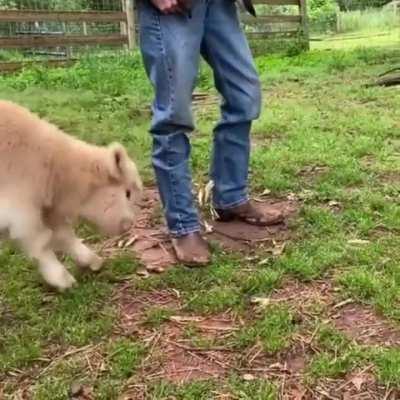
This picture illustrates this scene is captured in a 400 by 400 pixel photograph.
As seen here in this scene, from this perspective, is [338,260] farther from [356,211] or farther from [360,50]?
[360,50]

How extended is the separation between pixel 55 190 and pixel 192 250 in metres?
0.64

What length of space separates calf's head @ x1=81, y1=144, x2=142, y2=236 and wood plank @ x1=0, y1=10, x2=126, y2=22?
25.3ft

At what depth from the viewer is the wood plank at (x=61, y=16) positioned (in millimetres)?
10219

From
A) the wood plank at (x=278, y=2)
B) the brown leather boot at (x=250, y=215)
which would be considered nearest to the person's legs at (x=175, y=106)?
the brown leather boot at (x=250, y=215)

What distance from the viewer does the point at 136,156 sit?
501 cm

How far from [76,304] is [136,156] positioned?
2.29m

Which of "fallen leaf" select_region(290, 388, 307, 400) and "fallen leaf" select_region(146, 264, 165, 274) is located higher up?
"fallen leaf" select_region(146, 264, 165, 274)

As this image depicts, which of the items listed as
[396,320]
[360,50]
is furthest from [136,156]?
[360,50]

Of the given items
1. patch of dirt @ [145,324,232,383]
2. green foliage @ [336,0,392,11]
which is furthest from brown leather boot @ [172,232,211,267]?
green foliage @ [336,0,392,11]

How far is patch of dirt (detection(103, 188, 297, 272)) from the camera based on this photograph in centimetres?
330

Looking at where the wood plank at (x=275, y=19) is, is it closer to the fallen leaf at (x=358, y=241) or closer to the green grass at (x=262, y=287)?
the green grass at (x=262, y=287)

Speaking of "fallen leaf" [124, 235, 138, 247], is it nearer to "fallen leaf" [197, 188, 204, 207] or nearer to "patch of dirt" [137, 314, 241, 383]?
"fallen leaf" [197, 188, 204, 207]

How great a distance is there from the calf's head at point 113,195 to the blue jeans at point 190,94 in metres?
0.19

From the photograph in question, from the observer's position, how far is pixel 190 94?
3121 millimetres
